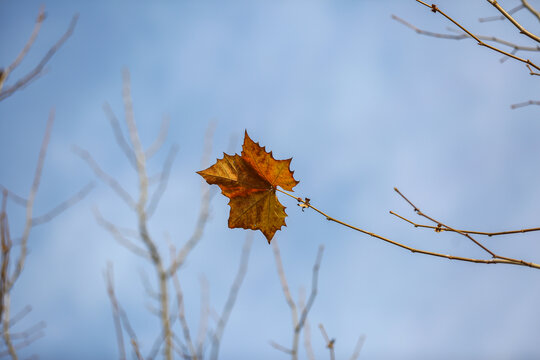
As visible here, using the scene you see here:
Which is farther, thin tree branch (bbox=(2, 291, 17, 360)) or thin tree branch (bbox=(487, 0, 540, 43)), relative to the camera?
thin tree branch (bbox=(2, 291, 17, 360))

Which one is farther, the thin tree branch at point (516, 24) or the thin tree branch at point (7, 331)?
the thin tree branch at point (7, 331)

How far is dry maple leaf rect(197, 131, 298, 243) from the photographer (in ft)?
5.43

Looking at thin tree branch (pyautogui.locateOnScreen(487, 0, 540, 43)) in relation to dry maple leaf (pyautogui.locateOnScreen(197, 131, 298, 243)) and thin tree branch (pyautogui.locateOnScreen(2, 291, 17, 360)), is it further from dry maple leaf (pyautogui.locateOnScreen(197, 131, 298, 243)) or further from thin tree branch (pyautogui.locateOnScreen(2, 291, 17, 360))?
thin tree branch (pyautogui.locateOnScreen(2, 291, 17, 360))

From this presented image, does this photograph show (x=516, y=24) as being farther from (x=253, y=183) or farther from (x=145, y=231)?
(x=145, y=231)

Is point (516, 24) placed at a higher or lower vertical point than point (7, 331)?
higher

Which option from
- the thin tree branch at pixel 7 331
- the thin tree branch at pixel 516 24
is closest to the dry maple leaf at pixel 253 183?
the thin tree branch at pixel 516 24

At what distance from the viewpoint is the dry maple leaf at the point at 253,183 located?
5.43 feet

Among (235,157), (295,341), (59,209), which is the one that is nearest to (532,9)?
(235,157)

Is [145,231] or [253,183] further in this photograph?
[145,231]

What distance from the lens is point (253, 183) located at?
1.74 m

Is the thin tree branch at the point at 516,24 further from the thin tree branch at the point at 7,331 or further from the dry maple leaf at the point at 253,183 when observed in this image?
the thin tree branch at the point at 7,331

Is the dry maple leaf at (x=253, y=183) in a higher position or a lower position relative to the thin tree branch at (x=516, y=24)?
lower

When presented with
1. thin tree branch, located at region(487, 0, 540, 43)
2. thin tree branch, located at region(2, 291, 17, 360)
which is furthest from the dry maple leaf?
thin tree branch, located at region(2, 291, 17, 360)

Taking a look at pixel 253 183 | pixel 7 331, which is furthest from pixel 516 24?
pixel 7 331
